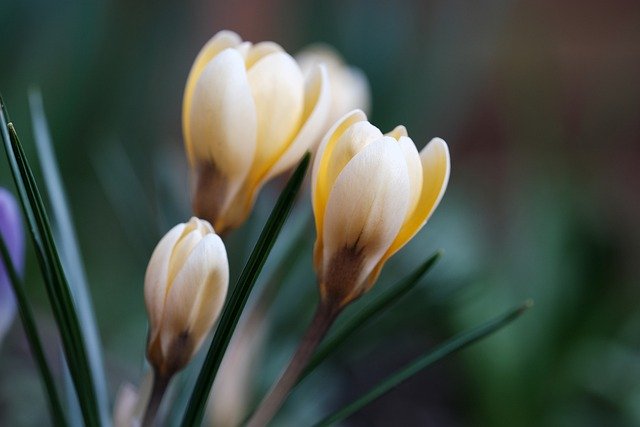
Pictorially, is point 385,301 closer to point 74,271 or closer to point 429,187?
point 429,187

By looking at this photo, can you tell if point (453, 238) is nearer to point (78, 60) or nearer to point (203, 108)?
point (78, 60)

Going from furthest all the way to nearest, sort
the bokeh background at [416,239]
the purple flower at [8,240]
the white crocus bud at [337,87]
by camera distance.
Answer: the bokeh background at [416,239]
the white crocus bud at [337,87]
the purple flower at [8,240]

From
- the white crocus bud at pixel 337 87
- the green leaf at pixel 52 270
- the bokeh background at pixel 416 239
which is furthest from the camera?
the bokeh background at pixel 416 239

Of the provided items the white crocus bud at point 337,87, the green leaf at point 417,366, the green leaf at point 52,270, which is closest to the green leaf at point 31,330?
the green leaf at point 52,270

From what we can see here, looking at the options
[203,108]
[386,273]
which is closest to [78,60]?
[386,273]

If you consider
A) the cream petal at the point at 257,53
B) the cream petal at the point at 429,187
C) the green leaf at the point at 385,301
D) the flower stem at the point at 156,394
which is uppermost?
the cream petal at the point at 257,53

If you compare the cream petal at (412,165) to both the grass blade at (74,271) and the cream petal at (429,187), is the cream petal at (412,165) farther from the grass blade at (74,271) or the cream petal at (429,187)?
the grass blade at (74,271)
